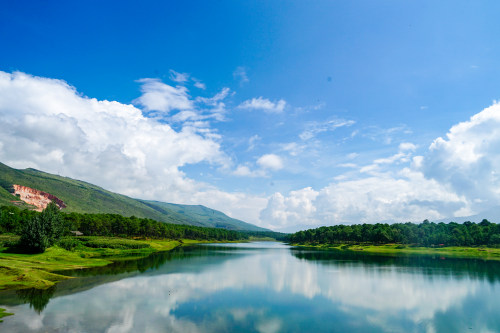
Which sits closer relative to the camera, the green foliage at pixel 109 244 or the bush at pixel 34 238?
the bush at pixel 34 238

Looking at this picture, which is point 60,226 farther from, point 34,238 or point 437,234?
point 437,234

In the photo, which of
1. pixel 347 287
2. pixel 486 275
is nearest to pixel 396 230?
pixel 486 275


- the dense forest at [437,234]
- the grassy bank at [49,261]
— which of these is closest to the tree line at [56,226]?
the grassy bank at [49,261]

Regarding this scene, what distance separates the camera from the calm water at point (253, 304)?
32125 millimetres

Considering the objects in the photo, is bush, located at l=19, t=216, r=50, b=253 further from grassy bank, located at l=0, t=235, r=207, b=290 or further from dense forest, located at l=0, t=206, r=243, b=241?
dense forest, located at l=0, t=206, r=243, b=241

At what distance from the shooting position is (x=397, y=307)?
137 ft

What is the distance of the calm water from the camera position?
1265 inches

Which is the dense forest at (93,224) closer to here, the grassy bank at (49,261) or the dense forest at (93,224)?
the dense forest at (93,224)

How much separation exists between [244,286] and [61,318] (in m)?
31.8

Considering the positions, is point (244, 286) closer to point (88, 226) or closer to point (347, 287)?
point (347, 287)

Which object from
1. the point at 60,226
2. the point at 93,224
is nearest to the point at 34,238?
the point at 60,226

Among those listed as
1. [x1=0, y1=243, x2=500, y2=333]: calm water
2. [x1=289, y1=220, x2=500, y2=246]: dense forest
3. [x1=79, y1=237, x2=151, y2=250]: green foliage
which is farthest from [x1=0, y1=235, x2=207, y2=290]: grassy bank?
[x1=289, y1=220, x2=500, y2=246]: dense forest

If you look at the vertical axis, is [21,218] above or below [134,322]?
above

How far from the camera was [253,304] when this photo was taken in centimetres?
4253
